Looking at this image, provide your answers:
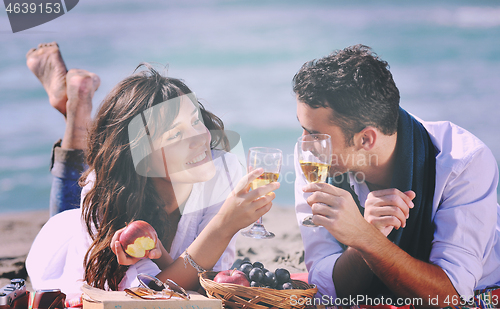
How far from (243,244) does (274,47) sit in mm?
1136

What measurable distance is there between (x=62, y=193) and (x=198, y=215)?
2.61 feet

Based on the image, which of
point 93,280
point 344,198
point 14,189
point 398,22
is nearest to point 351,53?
point 398,22

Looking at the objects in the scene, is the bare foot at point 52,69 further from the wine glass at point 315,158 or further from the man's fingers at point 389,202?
the man's fingers at point 389,202

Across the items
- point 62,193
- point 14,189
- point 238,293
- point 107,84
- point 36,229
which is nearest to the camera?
point 238,293

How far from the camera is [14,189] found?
2006 mm

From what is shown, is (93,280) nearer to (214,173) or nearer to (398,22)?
(214,173)

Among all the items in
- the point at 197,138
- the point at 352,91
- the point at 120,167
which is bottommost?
the point at 120,167

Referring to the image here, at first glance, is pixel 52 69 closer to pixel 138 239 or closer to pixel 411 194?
pixel 138 239

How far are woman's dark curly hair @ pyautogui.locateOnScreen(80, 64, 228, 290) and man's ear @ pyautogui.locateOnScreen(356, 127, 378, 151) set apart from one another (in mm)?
748

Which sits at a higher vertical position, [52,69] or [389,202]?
[52,69]

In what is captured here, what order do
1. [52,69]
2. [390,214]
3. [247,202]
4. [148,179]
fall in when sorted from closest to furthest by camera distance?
[247,202] → [390,214] → [148,179] → [52,69]

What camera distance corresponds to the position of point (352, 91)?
4.85ft

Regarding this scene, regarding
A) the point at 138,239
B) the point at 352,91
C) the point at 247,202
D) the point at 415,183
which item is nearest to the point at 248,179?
the point at 247,202

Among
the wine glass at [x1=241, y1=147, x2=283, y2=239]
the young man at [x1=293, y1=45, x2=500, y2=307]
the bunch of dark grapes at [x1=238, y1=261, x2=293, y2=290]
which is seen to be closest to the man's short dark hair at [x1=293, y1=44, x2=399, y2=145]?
the young man at [x1=293, y1=45, x2=500, y2=307]
